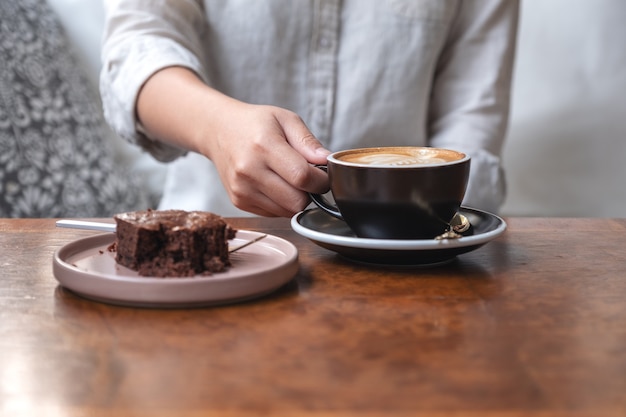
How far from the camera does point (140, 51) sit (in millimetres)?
1207

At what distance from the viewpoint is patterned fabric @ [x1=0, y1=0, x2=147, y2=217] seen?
1.62 meters

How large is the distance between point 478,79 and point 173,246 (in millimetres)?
1010

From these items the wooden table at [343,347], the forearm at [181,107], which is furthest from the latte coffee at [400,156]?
the forearm at [181,107]

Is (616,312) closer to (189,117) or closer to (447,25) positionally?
(189,117)

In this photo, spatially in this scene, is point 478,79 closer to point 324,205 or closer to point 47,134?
point 324,205

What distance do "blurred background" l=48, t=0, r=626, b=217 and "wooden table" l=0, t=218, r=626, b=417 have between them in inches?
46.6

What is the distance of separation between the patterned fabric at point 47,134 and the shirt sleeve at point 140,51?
417 millimetres

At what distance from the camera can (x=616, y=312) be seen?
61 centimetres

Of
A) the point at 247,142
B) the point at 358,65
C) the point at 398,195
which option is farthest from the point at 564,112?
the point at 398,195

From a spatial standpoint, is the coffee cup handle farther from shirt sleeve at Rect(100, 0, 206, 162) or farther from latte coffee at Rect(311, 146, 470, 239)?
shirt sleeve at Rect(100, 0, 206, 162)

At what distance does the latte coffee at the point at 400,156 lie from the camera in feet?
2.53

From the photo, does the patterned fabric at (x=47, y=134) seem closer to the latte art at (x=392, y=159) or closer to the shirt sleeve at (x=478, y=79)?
the shirt sleeve at (x=478, y=79)

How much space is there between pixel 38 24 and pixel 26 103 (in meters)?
0.22

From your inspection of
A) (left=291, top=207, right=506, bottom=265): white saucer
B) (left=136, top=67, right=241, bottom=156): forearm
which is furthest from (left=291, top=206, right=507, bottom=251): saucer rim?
(left=136, top=67, right=241, bottom=156): forearm
